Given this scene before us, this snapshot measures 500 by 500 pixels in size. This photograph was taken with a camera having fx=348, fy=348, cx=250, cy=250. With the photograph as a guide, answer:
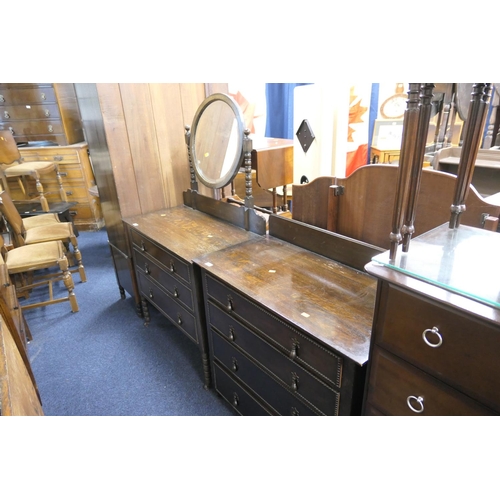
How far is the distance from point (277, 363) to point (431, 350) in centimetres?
63

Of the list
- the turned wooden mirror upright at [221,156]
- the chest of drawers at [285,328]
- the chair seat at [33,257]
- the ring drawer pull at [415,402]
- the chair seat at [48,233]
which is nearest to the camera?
the ring drawer pull at [415,402]

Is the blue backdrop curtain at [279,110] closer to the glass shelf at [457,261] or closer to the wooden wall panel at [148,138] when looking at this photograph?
the wooden wall panel at [148,138]

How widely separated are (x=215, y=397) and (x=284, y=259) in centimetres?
85

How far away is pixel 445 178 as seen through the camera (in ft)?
3.63

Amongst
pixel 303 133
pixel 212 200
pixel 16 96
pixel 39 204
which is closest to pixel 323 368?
pixel 212 200

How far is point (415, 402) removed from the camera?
78 centimetres

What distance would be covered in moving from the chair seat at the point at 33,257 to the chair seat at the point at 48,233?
0.19m

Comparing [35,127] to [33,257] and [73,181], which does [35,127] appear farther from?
[33,257]

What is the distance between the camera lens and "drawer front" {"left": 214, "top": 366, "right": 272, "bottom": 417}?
145cm

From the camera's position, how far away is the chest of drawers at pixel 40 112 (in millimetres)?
3869

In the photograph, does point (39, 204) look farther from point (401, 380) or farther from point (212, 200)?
point (401, 380)

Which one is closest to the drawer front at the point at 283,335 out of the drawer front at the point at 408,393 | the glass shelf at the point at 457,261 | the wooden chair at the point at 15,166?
the drawer front at the point at 408,393

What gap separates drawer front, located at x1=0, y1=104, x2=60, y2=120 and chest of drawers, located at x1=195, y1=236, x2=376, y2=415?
3.57m

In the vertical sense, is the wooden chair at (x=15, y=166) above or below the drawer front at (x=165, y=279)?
above
